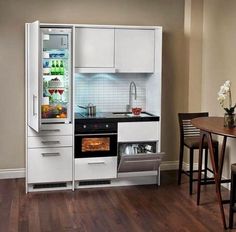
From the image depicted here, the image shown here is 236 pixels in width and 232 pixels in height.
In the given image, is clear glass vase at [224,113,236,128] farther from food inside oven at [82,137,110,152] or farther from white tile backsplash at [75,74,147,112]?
white tile backsplash at [75,74,147,112]

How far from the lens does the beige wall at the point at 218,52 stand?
17.5ft

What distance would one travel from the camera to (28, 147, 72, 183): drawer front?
529 centimetres

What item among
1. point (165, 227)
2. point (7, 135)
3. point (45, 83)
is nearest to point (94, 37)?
point (45, 83)

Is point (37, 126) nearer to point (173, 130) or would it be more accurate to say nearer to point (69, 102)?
point (69, 102)

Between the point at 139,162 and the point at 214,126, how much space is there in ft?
4.20

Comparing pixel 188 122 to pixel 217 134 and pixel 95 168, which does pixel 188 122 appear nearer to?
pixel 95 168

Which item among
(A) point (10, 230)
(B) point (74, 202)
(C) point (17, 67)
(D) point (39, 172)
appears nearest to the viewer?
(A) point (10, 230)

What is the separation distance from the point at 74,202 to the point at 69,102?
47.7 inches

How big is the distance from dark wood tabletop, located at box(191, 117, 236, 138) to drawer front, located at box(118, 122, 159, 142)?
868 mm

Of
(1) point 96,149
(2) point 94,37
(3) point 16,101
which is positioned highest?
(2) point 94,37

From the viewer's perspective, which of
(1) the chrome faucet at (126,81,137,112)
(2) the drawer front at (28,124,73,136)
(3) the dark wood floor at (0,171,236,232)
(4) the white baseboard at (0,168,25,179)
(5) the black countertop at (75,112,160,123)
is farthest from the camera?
(1) the chrome faucet at (126,81,137,112)

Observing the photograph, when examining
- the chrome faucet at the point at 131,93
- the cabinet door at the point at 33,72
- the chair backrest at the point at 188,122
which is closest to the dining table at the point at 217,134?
the chair backrest at the point at 188,122

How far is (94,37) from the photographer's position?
5.42 meters

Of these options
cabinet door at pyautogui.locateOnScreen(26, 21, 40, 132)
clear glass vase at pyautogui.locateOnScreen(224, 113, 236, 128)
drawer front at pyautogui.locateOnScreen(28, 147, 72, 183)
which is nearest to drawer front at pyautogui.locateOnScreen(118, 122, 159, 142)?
drawer front at pyautogui.locateOnScreen(28, 147, 72, 183)
